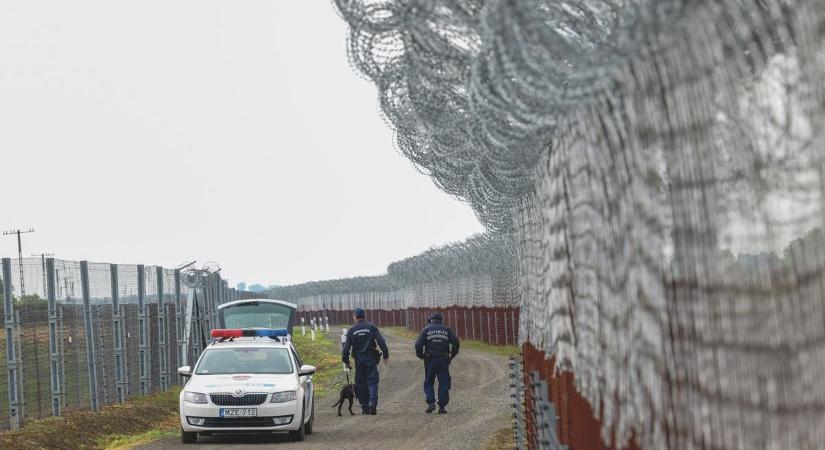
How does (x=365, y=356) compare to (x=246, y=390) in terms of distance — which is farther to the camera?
(x=365, y=356)

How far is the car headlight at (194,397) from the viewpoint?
16422mm

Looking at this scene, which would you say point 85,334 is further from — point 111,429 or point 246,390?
point 246,390

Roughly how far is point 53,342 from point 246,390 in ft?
15.2

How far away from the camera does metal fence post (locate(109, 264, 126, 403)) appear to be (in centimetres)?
2355

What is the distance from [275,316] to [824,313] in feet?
104

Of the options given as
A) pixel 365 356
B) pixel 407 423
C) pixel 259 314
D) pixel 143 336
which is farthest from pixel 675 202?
pixel 259 314

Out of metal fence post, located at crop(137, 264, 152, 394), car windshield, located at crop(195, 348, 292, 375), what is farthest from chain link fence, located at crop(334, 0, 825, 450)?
metal fence post, located at crop(137, 264, 152, 394)

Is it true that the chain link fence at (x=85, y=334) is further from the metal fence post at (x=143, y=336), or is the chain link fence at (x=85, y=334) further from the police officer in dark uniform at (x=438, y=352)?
the police officer in dark uniform at (x=438, y=352)

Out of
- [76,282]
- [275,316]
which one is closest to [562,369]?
[76,282]

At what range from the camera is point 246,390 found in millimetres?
16547

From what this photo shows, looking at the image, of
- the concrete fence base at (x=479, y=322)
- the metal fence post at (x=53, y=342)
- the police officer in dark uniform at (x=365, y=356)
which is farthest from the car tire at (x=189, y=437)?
the concrete fence base at (x=479, y=322)

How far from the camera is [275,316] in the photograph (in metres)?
33.4

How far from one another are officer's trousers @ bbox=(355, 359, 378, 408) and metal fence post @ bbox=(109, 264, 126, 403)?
16.0 feet

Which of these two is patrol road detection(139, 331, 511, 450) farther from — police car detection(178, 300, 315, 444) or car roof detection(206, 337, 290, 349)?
car roof detection(206, 337, 290, 349)
